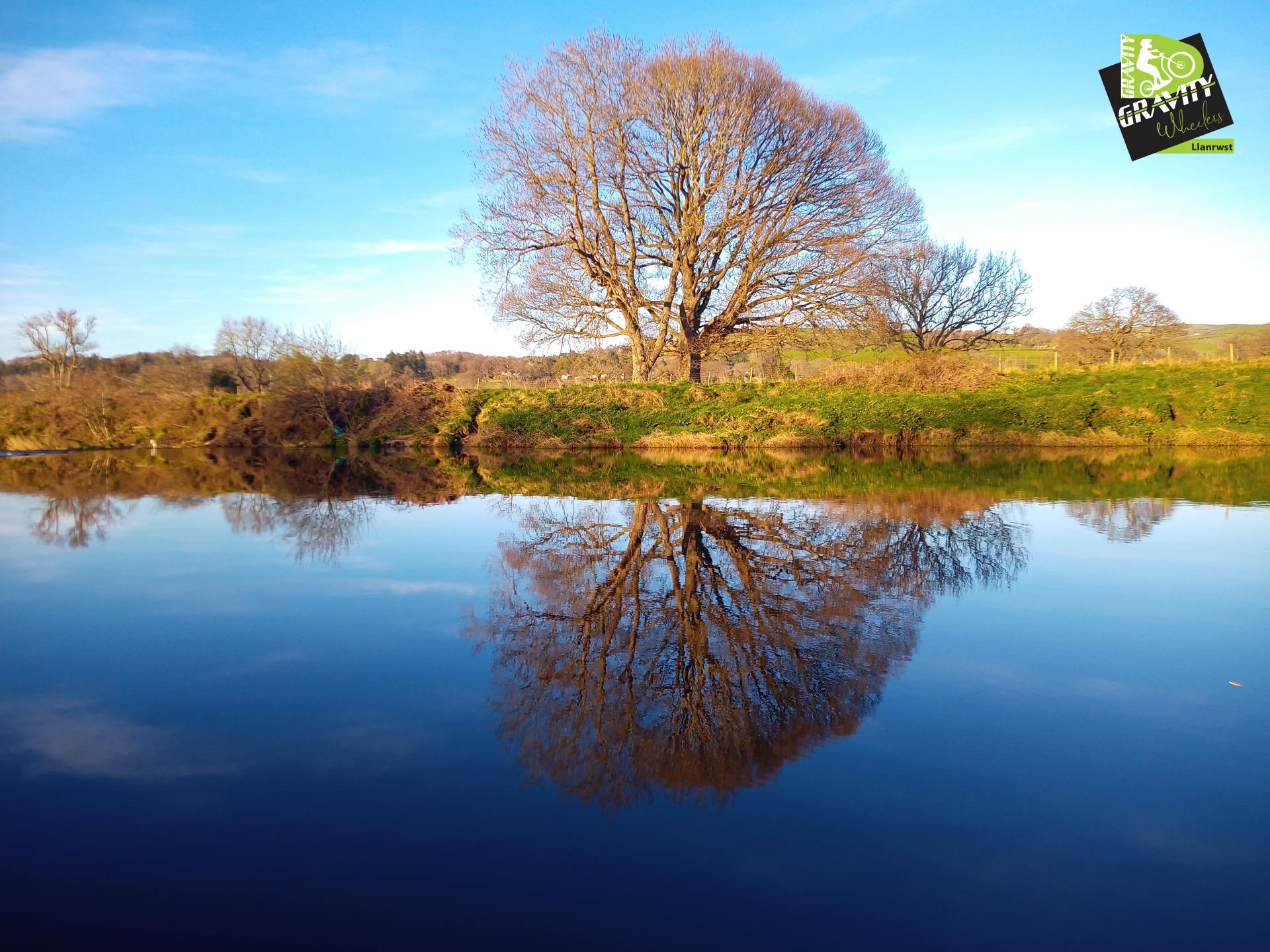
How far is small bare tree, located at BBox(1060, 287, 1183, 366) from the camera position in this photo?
4059 centimetres

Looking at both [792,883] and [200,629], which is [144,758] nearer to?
[200,629]

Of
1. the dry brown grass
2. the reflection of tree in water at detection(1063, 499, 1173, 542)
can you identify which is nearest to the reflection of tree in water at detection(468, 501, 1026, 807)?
the reflection of tree in water at detection(1063, 499, 1173, 542)

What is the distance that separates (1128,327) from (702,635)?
4657 cm

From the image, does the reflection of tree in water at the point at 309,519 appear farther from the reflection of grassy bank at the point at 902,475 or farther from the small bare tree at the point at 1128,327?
the small bare tree at the point at 1128,327

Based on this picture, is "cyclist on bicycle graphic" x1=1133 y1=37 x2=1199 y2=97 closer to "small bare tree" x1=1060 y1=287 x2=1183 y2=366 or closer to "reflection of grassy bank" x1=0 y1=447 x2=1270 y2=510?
"reflection of grassy bank" x1=0 y1=447 x2=1270 y2=510

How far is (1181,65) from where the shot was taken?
49.4ft

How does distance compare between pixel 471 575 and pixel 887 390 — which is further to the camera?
pixel 887 390

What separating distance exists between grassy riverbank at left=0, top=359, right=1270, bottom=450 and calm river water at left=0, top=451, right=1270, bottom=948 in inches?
546

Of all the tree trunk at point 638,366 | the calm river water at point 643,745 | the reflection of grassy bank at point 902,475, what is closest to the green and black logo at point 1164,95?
the reflection of grassy bank at point 902,475

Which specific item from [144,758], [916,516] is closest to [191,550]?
[144,758]

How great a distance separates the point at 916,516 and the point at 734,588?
3928mm

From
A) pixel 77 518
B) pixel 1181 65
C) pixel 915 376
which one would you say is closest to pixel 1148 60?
pixel 1181 65

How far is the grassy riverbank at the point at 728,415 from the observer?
1997 cm

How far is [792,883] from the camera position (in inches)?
87.5
